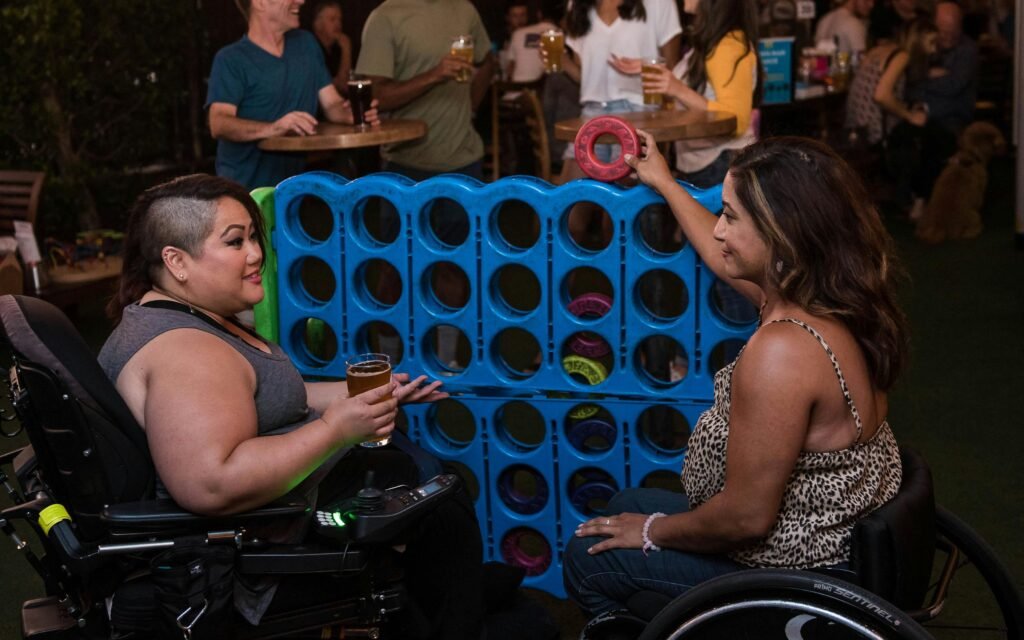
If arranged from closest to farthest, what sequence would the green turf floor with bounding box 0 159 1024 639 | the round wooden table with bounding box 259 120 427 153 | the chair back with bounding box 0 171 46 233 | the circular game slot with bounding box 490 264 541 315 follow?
1. the green turf floor with bounding box 0 159 1024 639
2. the round wooden table with bounding box 259 120 427 153
3. the chair back with bounding box 0 171 46 233
4. the circular game slot with bounding box 490 264 541 315

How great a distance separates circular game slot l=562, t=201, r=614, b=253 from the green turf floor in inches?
37.8

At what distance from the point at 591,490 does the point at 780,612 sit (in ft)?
3.95

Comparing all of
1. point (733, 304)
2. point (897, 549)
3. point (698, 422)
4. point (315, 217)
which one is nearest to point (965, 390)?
point (733, 304)

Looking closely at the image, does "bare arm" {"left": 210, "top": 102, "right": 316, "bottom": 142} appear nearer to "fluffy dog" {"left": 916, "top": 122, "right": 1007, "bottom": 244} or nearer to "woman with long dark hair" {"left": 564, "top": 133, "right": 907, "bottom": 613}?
"woman with long dark hair" {"left": 564, "top": 133, "right": 907, "bottom": 613}

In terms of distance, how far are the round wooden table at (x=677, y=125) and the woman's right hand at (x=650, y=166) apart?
3.03ft

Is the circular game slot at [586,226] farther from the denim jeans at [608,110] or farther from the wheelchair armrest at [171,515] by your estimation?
the wheelchair armrest at [171,515]

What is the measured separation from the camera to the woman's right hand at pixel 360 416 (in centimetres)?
234

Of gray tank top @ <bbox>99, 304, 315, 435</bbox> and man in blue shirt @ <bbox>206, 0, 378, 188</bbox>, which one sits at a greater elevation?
man in blue shirt @ <bbox>206, 0, 378, 188</bbox>

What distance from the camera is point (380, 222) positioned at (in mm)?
4719

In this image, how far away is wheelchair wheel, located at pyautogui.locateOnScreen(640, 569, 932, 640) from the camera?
193 centimetres

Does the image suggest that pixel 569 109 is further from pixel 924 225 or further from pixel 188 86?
pixel 188 86

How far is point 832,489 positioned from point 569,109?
5930 millimetres

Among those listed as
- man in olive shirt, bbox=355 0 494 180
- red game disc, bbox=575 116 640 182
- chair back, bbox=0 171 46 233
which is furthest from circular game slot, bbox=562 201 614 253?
A: chair back, bbox=0 171 46 233

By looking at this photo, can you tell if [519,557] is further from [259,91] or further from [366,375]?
[259,91]
